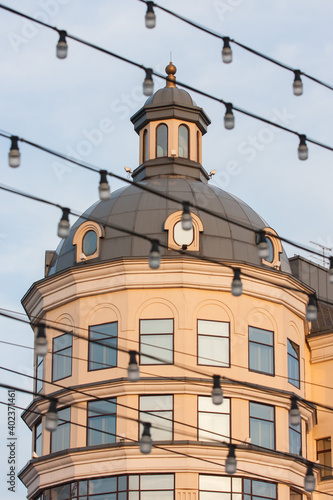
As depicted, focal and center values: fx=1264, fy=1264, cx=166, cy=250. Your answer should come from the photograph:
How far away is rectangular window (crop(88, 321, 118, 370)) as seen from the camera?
162ft

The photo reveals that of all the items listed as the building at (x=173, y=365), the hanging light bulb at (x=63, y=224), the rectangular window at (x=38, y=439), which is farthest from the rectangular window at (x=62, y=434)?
the hanging light bulb at (x=63, y=224)

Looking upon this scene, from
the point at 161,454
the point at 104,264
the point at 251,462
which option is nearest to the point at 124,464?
the point at 161,454

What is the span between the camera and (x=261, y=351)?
50.4 metres

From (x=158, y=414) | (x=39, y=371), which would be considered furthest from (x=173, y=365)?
(x=39, y=371)

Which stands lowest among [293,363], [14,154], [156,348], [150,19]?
[14,154]

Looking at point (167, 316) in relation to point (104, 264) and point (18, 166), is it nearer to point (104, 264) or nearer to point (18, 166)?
point (104, 264)

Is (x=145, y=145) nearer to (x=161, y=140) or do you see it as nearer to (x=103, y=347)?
(x=161, y=140)

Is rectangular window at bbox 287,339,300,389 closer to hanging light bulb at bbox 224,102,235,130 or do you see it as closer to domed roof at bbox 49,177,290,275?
domed roof at bbox 49,177,290,275

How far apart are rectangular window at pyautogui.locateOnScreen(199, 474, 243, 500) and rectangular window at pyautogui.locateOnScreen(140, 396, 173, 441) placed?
2139mm

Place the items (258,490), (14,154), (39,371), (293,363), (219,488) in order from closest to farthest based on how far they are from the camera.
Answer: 1. (14,154)
2. (219,488)
3. (258,490)
4. (293,363)
5. (39,371)

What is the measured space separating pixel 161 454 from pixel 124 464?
1.44 meters

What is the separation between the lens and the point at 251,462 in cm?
4822

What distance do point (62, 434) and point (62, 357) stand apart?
3.12 metres

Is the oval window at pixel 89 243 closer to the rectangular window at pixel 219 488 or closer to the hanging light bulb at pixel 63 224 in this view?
the rectangular window at pixel 219 488
